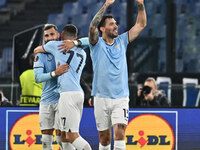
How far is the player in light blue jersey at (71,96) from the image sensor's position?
7039 millimetres

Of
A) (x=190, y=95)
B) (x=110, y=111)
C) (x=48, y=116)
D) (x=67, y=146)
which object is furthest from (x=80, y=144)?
(x=190, y=95)

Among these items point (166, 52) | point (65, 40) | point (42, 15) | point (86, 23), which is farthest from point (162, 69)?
point (65, 40)

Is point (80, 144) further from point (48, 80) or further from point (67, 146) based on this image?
point (48, 80)

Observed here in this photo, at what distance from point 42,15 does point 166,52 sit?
16.2 feet

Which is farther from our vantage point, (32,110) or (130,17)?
(130,17)

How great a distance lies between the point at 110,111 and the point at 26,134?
1.89m

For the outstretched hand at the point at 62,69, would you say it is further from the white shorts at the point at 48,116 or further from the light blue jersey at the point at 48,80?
the white shorts at the point at 48,116

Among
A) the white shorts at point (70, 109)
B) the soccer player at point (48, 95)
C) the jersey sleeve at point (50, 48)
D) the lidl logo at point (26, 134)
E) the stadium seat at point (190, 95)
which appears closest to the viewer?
the white shorts at point (70, 109)

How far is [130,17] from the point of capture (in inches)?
567

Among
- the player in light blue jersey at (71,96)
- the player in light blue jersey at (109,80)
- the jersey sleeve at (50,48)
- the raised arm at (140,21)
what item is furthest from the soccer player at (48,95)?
the raised arm at (140,21)

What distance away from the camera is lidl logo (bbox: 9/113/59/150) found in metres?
8.41

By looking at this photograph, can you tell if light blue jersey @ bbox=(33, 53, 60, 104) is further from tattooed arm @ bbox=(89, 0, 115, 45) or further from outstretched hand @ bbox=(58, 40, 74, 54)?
tattooed arm @ bbox=(89, 0, 115, 45)

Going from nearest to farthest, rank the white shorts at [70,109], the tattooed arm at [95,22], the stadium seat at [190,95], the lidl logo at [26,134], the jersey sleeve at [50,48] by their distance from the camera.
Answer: the tattooed arm at [95,22] → the white shorts at [70,109] → the jersey sleeve at [50,48] → the lidl logo at [26,134] → the stadium seat at [190,95]

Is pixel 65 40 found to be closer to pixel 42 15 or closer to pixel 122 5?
pixel 122 5
